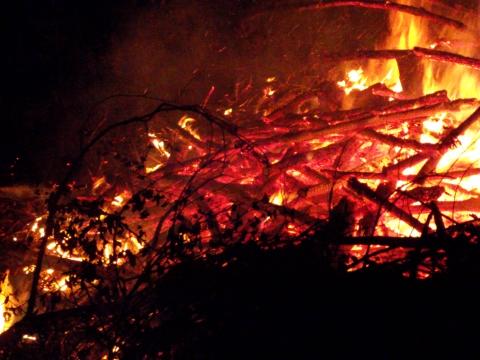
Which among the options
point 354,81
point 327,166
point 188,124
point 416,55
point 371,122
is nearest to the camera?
point 371,122

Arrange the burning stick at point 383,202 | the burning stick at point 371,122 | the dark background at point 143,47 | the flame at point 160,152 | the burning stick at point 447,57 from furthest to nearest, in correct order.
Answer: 1. the dark background at point 143,47
2. the flame at point 160,152
3. the burning stick at point 447,57
4. the burning stick at point 371,122
5. the burning stick at point 383,202

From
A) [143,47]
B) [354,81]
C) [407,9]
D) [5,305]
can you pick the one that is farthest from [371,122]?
[143,47]

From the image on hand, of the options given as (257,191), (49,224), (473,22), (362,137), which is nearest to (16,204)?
(49,224)

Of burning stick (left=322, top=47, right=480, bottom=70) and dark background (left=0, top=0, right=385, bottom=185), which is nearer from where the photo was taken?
burning stick (left=322, top=47, right=480, bottom=70)

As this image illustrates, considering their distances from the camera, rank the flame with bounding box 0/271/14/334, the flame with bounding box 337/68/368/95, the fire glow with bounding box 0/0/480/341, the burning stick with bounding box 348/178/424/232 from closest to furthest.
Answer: the burning stick with bounding box 348/178/424/232
the fire glow with bounding box 0/0/480/341
the flame with bounding box 0/271/14/334
the flame with bounding box 337/68/368/95

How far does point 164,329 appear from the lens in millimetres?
2906

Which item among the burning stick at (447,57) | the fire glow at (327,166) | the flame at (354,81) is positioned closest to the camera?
the fire glow at (327,166)

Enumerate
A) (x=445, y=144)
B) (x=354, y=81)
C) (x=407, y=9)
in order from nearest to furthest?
(x=445, y=144), (x=407, y=9), (x=354, y=81)

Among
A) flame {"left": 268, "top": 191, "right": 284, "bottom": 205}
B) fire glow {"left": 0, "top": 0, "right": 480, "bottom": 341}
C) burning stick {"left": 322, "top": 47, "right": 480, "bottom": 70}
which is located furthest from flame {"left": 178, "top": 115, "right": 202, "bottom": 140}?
burning stick {"left": 322, "top": 47, "right": 480, "bottom": 70}

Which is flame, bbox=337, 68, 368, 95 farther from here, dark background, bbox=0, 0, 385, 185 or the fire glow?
dark background, bbox=0, 0, 385, 185

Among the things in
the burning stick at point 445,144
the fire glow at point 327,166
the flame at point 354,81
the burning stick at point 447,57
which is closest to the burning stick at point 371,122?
the fire glow at point 327,166

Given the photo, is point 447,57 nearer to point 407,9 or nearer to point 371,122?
point 407,9

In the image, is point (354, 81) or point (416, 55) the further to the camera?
point (354, 81)

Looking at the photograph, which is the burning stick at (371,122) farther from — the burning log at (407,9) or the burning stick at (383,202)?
the burning log at (407,9)
